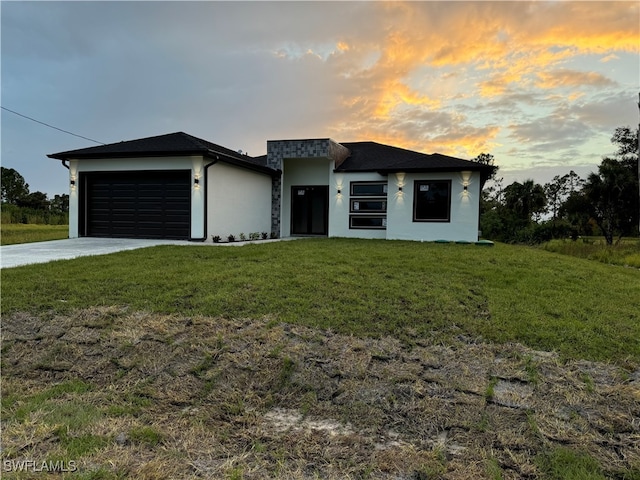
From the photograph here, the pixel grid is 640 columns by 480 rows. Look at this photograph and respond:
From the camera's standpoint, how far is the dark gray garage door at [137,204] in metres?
12.2

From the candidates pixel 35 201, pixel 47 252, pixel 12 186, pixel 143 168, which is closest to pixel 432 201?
pixel 143 168

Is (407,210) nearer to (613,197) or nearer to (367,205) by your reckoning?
(367,205)

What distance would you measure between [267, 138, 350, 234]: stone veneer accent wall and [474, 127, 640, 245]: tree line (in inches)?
394

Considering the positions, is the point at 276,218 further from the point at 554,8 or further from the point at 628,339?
the point at 628,339

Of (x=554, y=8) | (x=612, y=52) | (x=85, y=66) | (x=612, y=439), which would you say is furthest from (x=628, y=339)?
(x=85, y=66)

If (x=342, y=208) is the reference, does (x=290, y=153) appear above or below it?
above

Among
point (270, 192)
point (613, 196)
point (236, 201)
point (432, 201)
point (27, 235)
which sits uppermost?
point (613, 196)

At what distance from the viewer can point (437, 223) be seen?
547 inches

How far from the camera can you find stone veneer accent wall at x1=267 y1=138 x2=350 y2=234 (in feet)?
49.8

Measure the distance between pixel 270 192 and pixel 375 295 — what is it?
11.5 metres

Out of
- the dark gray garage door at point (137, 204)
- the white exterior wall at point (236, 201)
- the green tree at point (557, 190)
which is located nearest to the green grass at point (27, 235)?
the dark gray garage door at point (137, 204)

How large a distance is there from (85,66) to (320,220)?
1266cm

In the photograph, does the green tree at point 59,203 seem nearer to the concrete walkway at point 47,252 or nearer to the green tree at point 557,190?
the concrete walkway at point 47,252

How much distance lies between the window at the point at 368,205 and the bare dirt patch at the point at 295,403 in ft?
37.0
